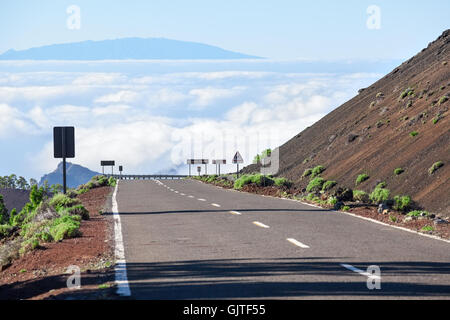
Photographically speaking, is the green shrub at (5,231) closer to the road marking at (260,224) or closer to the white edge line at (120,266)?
the white edge line at (120,266)

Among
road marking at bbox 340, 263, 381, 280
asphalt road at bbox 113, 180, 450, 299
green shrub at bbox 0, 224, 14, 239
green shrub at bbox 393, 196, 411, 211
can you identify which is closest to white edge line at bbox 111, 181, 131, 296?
asphalt road at bbox 113, 180, 450, 299

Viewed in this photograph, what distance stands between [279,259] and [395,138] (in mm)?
32765

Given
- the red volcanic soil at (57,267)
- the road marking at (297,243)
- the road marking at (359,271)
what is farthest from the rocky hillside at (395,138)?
the road marking at (359,271)

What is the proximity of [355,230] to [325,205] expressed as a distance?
34.7 ft

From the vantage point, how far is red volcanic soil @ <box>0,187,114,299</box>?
11453 millimetres

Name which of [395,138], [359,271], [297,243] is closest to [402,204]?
[297,243]

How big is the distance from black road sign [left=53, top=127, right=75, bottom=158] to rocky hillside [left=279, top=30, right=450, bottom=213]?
563 inches

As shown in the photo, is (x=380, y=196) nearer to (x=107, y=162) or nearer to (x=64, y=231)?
(x=64, y=231)

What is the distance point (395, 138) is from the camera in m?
44.8

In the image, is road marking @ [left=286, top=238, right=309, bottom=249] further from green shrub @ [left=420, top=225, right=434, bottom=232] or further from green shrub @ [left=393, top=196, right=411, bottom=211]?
green shrub @ [left=393, top=196, right=411, bottom=211]

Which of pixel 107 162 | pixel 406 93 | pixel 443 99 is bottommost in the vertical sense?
pixel 107 162

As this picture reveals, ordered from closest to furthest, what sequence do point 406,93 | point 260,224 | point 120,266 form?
1. point 120,266
2. point 260,224
3. point 406,93

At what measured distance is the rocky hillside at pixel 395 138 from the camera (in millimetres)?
32644

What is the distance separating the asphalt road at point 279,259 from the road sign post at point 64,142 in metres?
16.9
